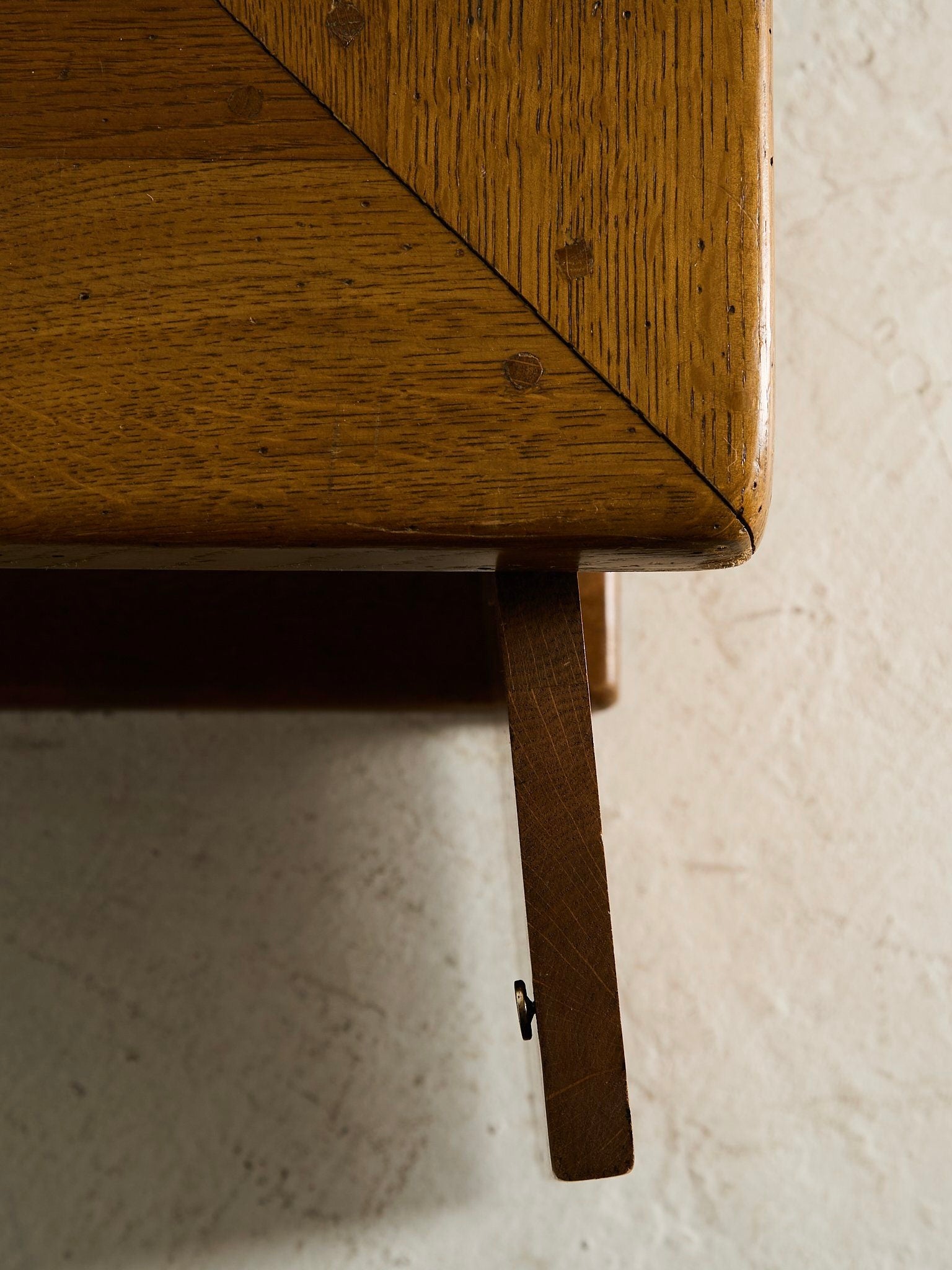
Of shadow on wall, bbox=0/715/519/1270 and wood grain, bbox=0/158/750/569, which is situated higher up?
wood grain, bbox=0/158/750/569

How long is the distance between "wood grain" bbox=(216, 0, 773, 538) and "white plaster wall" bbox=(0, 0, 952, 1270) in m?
0.33

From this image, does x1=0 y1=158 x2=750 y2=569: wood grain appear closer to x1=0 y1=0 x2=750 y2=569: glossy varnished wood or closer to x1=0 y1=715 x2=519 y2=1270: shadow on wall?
x1=0 y1=0 x2=750 y2=569: glossy varnished wood

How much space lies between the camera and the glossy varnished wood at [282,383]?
365 millimetres

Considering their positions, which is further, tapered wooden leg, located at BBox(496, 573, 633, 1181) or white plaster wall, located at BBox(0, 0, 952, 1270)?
white plaster wall, located at BBox(0, 0, 952, 1270)

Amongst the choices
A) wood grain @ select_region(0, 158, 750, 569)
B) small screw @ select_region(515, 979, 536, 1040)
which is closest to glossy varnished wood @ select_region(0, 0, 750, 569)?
wood grain @ select_region(0, 158, 750, 569)

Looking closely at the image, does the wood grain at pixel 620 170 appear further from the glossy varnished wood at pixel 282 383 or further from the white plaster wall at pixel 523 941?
the white plaster wall at pixel 523 941

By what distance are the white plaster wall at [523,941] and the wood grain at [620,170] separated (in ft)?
1.10

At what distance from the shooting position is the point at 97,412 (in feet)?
1.21

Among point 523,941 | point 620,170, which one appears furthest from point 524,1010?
point 620,170

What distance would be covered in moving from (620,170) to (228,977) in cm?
50

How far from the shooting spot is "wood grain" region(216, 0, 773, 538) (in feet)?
1.21

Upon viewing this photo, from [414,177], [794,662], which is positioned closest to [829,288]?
[794,662]

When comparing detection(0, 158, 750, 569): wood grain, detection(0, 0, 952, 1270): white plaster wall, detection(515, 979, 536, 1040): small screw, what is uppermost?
detection(0, 158, 750, 569): wood grain

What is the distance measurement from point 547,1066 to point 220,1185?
0.31 meters
